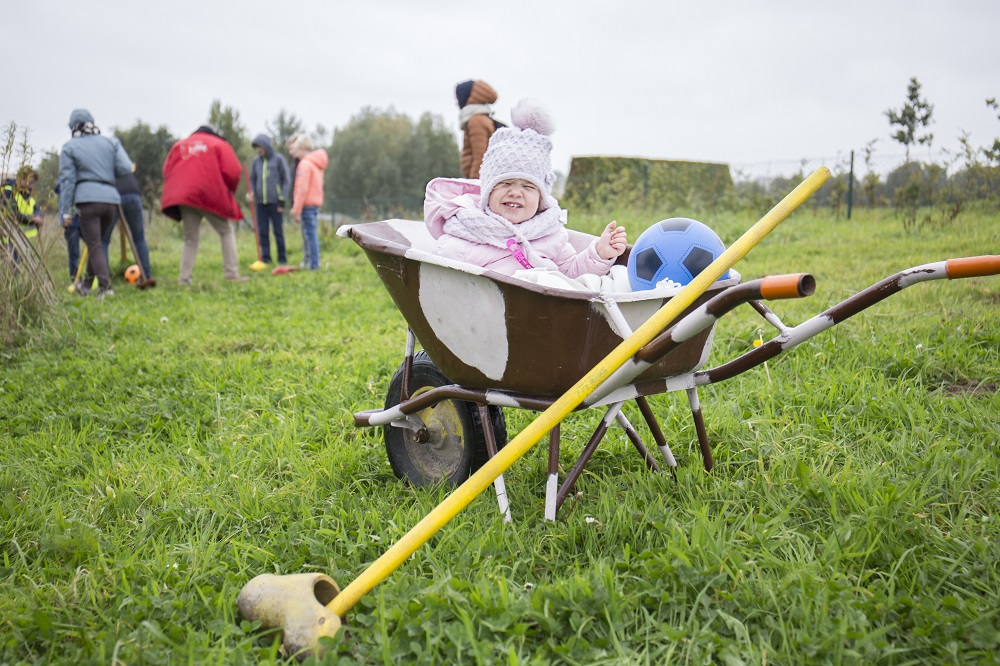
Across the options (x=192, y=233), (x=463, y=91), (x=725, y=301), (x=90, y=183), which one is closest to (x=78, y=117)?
(x=90, y=183)

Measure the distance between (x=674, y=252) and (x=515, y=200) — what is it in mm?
688

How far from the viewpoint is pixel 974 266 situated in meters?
1.61

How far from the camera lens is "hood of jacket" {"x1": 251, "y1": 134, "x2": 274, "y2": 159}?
31.6 feet

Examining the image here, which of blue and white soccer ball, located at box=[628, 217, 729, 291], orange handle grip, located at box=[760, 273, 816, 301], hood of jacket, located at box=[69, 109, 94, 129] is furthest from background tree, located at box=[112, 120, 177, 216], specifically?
orange handle grip, located at box=[760, 273, 816, 301]

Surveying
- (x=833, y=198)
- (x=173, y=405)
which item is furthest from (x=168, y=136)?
(x=173, y=405)

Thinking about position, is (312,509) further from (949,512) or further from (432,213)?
(949,512)

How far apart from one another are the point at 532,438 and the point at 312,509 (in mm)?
1060

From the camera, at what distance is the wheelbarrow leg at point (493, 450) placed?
238cm

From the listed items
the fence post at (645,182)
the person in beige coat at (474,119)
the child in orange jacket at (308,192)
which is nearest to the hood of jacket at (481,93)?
the person in beige coat at (474,119)

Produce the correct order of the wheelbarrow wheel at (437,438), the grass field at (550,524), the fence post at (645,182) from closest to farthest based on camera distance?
1. the grass field at (550,524)
2. the wheelbarrow wheel at (437,438)
3. the fence post at (645,182)

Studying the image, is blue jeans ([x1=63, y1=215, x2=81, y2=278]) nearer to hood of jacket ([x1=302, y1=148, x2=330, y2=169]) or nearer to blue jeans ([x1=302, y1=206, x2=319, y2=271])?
blue jeans ([x1=302, y1=206, x2=319, y2=271])

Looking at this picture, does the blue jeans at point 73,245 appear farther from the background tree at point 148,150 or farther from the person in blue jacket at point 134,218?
the background tree at point 148,150

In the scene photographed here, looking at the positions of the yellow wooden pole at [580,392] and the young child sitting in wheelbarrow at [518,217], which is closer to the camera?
the yellow wooden pole at [580,392]

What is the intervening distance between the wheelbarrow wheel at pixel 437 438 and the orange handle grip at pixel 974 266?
155 cm
